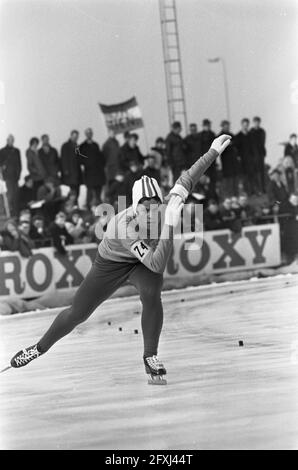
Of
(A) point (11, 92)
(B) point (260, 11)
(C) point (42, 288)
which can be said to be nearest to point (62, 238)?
(C) point (42, 288)

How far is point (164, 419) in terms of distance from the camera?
15.4 ft

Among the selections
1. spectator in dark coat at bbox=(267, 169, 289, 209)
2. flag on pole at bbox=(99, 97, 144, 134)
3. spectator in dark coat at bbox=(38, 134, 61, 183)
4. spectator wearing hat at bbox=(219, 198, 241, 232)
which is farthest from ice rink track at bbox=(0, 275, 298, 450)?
spectator in dark coat at bbox=(267, 169, 289, 209)

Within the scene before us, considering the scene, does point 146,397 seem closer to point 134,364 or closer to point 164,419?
point 164,419

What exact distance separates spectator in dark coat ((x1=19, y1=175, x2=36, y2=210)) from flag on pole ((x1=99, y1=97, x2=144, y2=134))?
1.40 metres

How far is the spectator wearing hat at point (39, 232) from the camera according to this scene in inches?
412

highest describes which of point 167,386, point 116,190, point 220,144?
point 220,144

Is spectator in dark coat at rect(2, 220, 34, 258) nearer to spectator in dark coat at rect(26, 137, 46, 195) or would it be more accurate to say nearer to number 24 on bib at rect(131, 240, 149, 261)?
spectator in dark coat at rect(26, 137, 46, 195)

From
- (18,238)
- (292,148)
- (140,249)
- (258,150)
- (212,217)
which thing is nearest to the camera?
(140,249)

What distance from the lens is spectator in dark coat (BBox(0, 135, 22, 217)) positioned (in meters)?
10.4

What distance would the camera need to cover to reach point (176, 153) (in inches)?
459

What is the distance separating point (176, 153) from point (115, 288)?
6.16m

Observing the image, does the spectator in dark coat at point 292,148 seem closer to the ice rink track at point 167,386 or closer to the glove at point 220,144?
the ice rink track at point 167,386

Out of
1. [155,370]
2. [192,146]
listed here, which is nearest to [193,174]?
[155,370]

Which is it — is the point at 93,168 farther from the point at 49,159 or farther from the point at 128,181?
the point at 49,159
